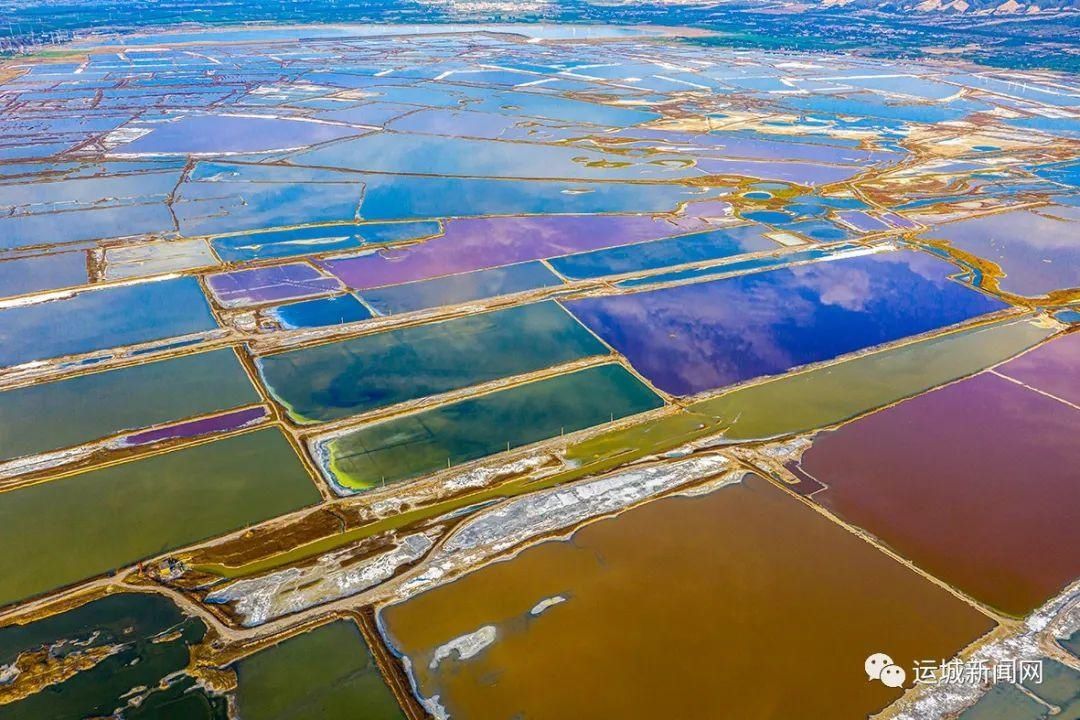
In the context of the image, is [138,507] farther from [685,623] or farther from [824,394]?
[824,394]

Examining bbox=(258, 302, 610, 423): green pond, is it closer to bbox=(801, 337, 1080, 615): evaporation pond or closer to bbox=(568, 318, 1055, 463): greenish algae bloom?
bbox=(568, 318, 1055, 463): greenish algae bloom

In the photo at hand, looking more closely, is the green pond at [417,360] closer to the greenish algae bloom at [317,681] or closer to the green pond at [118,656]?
the green pond at [118,656]

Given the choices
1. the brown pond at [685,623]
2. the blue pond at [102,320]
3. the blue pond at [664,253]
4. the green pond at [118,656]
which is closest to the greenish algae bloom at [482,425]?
the brown pond at [685,623]

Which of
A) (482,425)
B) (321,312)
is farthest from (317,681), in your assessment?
(321,312)

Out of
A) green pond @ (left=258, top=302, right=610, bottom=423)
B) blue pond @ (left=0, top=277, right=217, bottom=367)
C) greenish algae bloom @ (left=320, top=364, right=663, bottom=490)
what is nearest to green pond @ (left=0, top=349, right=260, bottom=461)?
green pond @ (left=258, top=302, right=610, bottom=423)

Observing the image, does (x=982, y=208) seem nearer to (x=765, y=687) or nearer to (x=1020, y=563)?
(x=1020, y=563)

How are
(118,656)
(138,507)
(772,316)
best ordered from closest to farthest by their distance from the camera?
1. (118,656)
2. (138,507)
3. (772,316)

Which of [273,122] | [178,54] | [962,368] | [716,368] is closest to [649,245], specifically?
[716,368]
